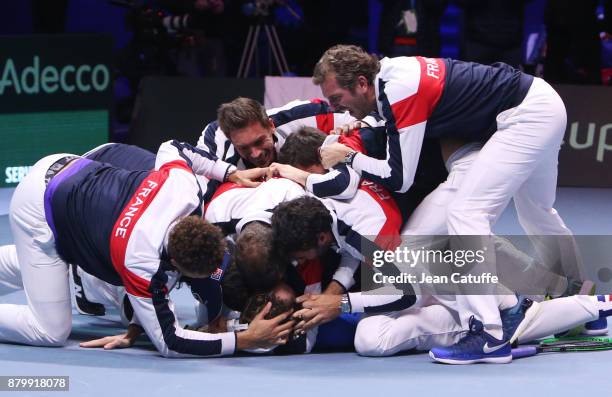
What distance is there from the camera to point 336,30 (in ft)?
39.8

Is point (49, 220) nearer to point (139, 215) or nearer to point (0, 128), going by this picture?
point (139, 215)

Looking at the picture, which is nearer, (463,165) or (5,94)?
(463,165)

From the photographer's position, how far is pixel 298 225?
5012mm

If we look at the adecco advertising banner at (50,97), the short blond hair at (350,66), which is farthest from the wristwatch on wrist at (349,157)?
the adecco advertising banner at (50,97)

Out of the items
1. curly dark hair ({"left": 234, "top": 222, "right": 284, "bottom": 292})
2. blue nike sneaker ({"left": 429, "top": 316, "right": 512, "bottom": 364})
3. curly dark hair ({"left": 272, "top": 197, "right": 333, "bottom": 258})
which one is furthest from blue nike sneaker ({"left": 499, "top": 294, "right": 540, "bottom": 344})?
curly dark hair ({"left": 234, "top": 222, "right": 284, "bottom": 292})

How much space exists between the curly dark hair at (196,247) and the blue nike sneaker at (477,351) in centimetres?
114

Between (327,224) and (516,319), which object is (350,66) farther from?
(516,319)

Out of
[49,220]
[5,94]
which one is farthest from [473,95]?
[5,94]

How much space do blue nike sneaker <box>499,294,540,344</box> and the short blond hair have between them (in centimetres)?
129

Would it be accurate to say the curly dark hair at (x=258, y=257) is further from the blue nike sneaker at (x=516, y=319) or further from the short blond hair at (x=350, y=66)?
the blue nike sneaker at (x=516, y=319)

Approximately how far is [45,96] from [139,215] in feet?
16.2

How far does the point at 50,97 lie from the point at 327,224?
5203 millimetres

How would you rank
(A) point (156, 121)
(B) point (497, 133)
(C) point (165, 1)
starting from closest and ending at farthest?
1. (B) point (497, 133)
2. (A) point (156, 121)
3. (C) point (165, 1)

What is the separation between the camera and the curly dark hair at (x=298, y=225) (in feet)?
16.4
